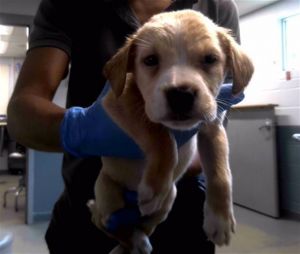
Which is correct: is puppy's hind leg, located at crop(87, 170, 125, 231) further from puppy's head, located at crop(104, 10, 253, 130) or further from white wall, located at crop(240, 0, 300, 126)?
white wall, located at crop(240, 0, 300, 126)

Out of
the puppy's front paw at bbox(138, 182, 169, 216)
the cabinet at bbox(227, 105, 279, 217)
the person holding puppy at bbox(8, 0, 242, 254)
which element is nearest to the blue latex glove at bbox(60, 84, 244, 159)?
the person holding puppy at bbox(8, 0, 242, 254)

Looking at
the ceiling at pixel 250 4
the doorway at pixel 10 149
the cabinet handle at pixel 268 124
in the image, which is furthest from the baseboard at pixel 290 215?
the doorway at pixel 10 149

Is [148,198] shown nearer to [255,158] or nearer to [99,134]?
[99,134]

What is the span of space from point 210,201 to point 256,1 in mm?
3955

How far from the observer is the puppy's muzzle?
665mm

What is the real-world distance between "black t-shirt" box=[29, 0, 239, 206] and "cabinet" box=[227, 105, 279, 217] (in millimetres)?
2804

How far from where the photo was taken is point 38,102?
924 mm

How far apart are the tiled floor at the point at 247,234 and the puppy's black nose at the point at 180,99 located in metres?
2.50

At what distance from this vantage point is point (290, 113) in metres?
3.89

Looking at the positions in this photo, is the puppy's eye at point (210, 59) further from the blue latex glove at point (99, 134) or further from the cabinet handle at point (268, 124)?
the cabinet handle at point (268, 124)

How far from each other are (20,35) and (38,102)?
5.66 meters

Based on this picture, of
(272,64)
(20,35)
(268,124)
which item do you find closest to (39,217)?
(268,124)

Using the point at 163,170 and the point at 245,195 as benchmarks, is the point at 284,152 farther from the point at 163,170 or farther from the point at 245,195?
the point at 163,170

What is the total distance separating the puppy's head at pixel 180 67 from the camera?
0.68m
